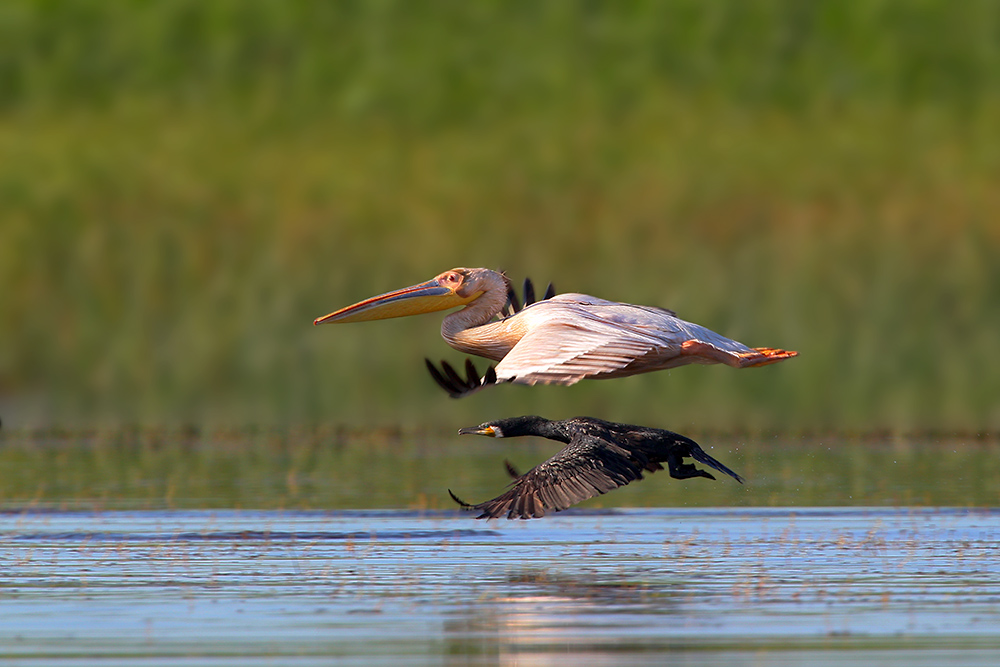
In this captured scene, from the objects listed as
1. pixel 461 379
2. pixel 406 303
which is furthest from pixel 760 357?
pixel 406 303

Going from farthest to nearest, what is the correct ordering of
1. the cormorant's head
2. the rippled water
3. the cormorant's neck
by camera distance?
the cormorant's head → the cormorant's neck → the rippled water

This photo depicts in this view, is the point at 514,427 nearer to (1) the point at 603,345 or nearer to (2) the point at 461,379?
(2) the point at 461,379

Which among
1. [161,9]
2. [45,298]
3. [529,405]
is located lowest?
[529,405]

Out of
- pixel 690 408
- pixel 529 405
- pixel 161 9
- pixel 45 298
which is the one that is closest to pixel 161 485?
pixel 529 405

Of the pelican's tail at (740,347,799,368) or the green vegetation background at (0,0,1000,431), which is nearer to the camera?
the pelican's tail at (740,347,799,368)

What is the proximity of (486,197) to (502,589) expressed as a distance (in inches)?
1668

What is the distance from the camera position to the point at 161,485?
61.9 ft

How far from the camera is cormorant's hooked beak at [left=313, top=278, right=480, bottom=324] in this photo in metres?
14.6

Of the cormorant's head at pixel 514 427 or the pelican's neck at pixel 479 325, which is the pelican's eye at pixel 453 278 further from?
the cormorant's head at pixel 514 427

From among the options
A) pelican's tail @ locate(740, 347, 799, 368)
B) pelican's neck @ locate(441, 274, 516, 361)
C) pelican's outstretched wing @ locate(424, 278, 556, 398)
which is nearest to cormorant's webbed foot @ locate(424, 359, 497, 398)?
pelican's outstretched wing @ locate(424, 278, 556, 398)

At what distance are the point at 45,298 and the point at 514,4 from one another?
23560 mm

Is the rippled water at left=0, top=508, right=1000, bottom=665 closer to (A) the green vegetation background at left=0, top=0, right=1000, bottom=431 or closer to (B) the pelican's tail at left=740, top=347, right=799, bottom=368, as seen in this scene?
(B) the pelican's tail at left=740, top=347, right=799, bottom=368

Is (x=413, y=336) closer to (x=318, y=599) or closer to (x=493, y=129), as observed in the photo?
(x=493, y=129)

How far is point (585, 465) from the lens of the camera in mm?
13352
